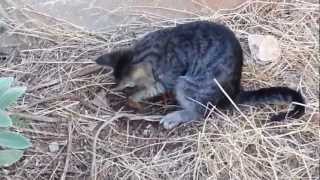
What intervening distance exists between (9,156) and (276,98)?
1405mm

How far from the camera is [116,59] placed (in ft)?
11.2

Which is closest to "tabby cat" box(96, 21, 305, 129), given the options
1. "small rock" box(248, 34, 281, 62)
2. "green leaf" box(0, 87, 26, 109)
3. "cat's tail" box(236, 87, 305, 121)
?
"cat's tail" box(236, 87, 305, 121)

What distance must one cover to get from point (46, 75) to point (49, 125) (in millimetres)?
426

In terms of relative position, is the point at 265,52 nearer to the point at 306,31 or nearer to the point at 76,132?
the point at 306,31

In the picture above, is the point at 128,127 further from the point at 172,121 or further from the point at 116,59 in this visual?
the point at 116,59

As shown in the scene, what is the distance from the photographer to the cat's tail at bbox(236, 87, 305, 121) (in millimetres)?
3436

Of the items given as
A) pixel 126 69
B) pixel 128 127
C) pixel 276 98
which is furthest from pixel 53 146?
pixel 276 98

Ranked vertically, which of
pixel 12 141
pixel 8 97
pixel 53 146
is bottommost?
pixel 53 146

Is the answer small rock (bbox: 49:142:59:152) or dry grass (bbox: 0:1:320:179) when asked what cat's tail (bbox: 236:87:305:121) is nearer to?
dry grass (bbox: 0:1:320:179)

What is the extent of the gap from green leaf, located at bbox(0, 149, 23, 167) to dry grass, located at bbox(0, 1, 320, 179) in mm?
294

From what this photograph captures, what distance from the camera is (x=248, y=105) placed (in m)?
3.58

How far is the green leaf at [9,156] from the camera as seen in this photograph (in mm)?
2893

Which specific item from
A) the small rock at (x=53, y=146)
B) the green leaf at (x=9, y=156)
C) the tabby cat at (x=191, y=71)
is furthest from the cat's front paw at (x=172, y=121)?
the green leaf at (x=9, y=156)

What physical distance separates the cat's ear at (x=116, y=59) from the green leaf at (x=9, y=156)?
2.27ft
